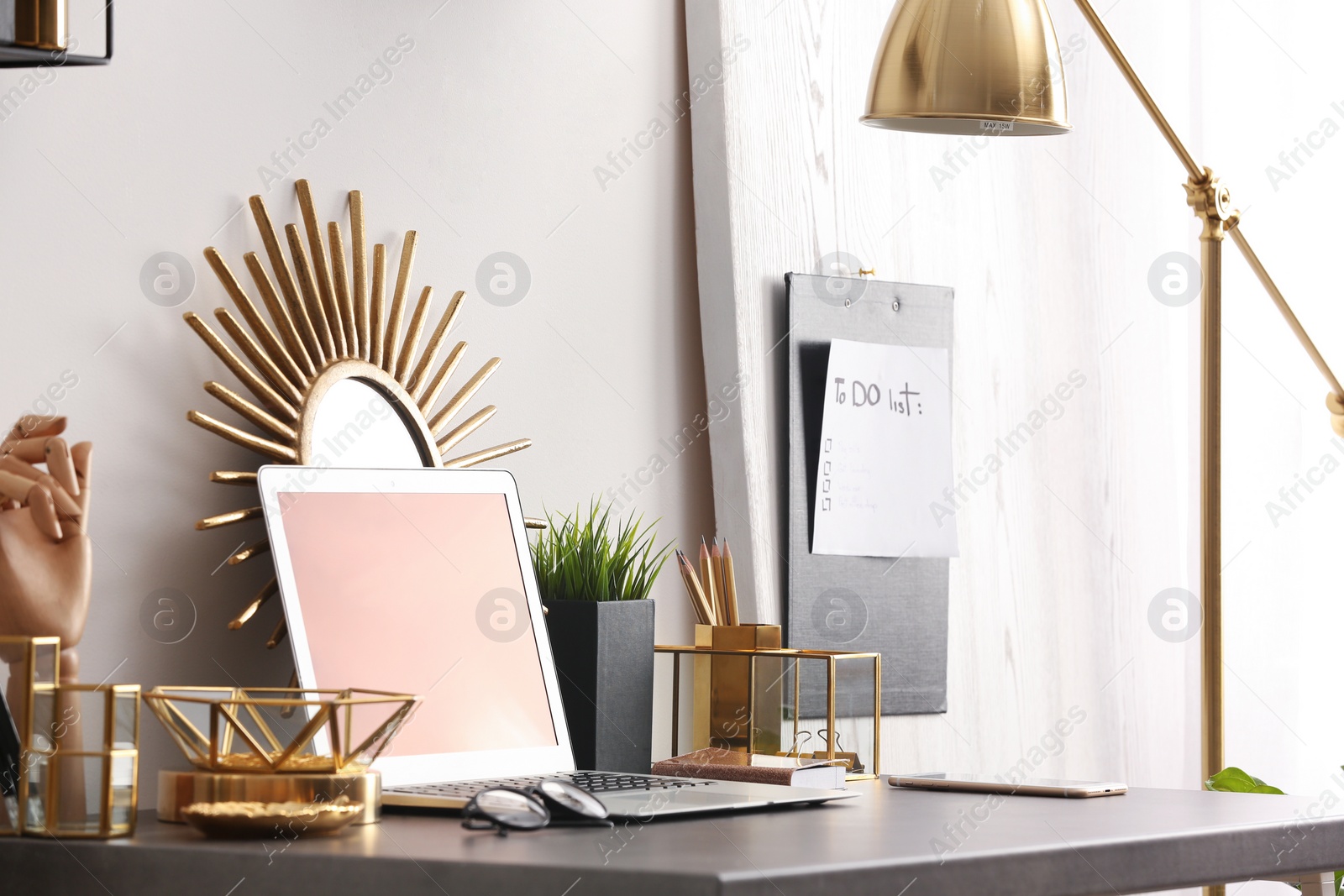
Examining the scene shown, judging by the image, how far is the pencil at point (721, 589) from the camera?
4.45 ft

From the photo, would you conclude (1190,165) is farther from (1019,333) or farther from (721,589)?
(721,589)

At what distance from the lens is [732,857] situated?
74 cm

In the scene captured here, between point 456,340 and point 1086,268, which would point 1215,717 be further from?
point 456,340

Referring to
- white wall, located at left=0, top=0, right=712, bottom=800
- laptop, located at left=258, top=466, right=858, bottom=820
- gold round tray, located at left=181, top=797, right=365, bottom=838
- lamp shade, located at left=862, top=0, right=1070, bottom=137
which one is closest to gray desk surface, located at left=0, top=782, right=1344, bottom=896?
gold round tray, located at left=181, top=797, right=365, bottom=838

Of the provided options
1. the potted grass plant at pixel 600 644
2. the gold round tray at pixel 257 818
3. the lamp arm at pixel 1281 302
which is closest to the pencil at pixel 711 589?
the potted grass plant at pixel 600 644

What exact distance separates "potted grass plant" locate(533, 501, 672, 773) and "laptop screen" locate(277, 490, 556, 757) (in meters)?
0.04

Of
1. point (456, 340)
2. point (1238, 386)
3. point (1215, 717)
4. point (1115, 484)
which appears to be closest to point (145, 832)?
point (456, 340)

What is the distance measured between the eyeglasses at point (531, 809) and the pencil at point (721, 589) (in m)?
0.47

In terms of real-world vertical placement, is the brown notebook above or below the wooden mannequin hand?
below

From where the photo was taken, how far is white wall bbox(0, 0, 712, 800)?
1.04 metres

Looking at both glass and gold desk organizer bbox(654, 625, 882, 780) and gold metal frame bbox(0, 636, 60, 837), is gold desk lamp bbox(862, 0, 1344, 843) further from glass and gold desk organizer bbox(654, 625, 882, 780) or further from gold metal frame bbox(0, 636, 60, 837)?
gold metal frame bbox(0, 636, 60, 837)

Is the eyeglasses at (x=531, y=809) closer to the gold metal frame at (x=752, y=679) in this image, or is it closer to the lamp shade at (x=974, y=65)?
the gold metal frame at (x=752, y=679)

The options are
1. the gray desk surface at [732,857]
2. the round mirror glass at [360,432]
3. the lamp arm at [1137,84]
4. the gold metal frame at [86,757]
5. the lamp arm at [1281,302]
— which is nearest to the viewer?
the gray desk surface at [732,857]

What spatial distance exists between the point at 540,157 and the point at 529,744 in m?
0.54
